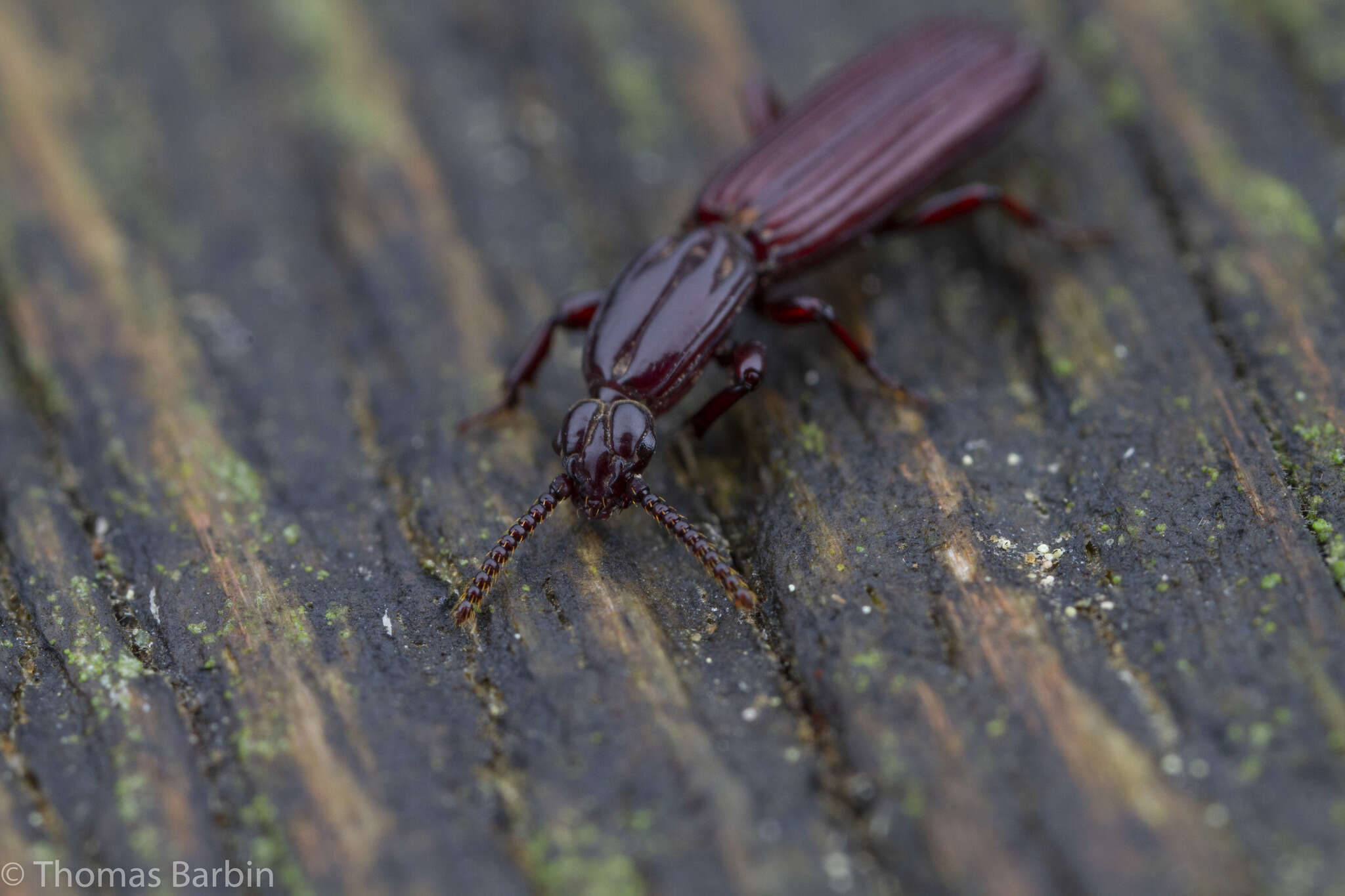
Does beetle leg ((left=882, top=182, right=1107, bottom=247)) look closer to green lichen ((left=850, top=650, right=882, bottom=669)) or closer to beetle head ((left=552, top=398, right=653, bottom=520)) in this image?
beetle head ((left=552, top=398, right=653, bottom=520))

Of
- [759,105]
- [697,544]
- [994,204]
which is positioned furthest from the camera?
[759,105]

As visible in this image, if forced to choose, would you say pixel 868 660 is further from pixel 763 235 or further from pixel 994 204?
pixel 994 204

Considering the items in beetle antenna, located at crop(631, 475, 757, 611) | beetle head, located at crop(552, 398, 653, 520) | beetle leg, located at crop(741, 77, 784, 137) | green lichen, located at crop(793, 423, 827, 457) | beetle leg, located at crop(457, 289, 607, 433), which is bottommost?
beetle antenna, located at crop(631, 475, 757, 611)

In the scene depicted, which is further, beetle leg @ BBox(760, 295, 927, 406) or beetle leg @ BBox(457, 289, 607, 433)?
beetle leg @ BBox(457, 289, 607, 433)

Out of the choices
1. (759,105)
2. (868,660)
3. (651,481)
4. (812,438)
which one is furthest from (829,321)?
(868,660)

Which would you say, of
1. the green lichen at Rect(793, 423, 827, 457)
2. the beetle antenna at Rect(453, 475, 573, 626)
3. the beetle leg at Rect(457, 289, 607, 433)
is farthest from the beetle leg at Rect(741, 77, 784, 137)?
the beetle antenna at Rect(453, 475, 573, 626)

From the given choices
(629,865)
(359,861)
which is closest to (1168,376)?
(629,865)
